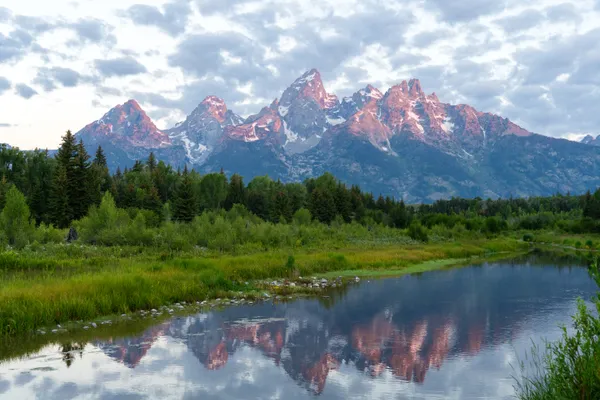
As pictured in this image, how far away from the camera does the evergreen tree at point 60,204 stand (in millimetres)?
76250

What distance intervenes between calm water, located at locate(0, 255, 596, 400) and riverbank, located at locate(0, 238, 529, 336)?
303cm

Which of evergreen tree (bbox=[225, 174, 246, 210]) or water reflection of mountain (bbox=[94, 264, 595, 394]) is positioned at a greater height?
evergreen tree (bbox=[225, 174, 246, 210])

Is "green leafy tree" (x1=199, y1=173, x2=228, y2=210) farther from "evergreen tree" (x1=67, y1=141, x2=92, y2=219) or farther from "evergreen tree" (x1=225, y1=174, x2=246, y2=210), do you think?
"evergreen tree" (x1=67, y1=141, x2=92, y2=219)

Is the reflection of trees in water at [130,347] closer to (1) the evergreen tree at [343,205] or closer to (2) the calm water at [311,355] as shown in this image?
(2) the calm water at [311,355]

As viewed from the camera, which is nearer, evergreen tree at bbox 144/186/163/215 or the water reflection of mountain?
the water reflection of mountain

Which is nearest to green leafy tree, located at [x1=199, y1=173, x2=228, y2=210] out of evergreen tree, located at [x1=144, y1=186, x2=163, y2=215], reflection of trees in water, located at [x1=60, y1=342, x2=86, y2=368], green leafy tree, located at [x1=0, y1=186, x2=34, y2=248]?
evergreen tree, located at [x1=144, y1=186, x2=163, y2=215]

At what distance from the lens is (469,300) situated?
34.4 m

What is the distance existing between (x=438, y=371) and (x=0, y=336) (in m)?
17.9

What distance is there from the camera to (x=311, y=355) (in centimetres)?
2092

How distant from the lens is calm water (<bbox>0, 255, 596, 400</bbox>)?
17.0 metres

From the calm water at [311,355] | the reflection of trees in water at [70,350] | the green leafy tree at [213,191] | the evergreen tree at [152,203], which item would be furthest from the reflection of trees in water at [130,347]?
the green leafy tree at [213,191]

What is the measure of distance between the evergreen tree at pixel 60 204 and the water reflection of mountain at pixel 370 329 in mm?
55898

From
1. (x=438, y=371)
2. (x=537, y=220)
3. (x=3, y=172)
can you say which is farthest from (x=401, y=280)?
(x=537, y=220)

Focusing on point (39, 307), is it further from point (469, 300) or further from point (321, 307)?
point (469, 300)
